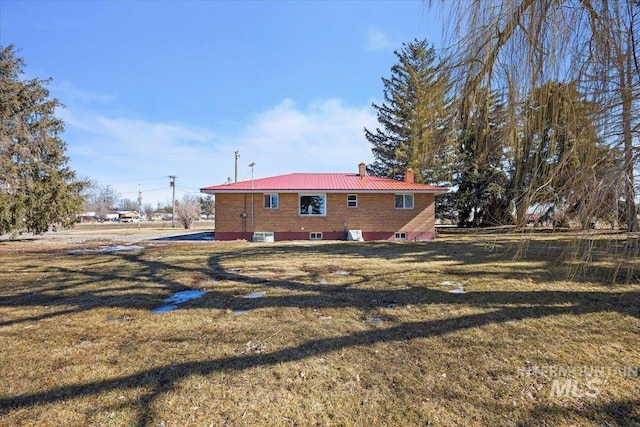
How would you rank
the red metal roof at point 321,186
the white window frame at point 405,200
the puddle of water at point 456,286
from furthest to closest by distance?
the white window frame at point 405,200 → the red metal roof at point 321,186 → the puddle of water at point 456,286

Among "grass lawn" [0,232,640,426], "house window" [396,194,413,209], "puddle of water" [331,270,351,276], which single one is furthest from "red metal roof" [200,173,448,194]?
"grass lawn" [0,232,640,426]

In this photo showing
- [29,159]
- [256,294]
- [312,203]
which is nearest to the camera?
[256,294]

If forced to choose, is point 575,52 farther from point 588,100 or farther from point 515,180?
point 515,180

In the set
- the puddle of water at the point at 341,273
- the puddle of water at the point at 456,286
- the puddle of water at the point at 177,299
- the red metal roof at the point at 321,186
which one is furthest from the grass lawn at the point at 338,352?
the red metal roof at the point at 321,186

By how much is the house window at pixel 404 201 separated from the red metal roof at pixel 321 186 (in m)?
0.48

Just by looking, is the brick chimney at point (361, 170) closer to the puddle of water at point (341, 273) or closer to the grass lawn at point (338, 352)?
the puddle of water at point (341, 273)

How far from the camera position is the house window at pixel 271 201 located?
17.3 meters

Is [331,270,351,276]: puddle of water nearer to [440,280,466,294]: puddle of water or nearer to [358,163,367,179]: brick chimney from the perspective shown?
[440,280,466,294]: puddle of water

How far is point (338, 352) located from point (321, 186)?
14.4m

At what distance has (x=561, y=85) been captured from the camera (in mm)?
3402

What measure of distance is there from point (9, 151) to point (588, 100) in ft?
70.3

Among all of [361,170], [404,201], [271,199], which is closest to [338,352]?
[271,199]

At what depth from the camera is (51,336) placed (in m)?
3.80

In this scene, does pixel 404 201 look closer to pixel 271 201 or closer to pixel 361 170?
pixel 361 170
